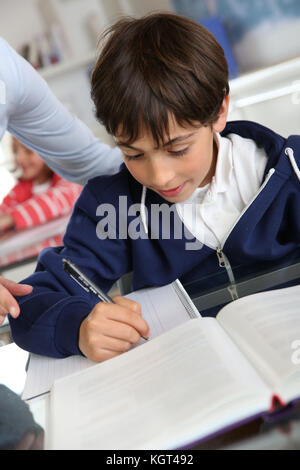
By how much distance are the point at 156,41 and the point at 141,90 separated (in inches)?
3.8

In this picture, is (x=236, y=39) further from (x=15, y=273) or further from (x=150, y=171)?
(x=150, y=171)

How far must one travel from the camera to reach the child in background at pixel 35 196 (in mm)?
2213

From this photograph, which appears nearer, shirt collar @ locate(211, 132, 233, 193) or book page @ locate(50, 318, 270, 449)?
book page @ locate(50, 318, 270, 449)

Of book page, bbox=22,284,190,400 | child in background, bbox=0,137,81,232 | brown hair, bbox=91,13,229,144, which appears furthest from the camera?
child in background, bbox=0,137,81,232

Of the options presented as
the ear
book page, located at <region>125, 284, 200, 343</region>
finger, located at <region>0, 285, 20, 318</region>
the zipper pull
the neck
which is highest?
the ear

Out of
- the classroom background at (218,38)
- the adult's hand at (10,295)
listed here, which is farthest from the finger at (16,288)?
the classroom background at (218,38)

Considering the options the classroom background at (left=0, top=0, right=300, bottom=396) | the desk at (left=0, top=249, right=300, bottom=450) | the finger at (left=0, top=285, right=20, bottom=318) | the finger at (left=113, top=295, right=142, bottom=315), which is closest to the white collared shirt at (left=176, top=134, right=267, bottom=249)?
the desk at (left=0, top=249, right=300, bottom=450)

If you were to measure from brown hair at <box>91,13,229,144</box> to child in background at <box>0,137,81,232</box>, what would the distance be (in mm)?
1432

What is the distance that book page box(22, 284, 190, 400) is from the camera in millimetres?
642

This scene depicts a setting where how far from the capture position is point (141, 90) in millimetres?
756

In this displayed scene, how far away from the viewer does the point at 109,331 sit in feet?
2.14

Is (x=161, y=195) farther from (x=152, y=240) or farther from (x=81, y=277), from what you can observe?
(x=81, y=277)

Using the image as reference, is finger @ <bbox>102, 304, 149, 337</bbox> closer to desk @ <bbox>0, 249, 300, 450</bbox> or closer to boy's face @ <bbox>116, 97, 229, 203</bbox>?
desk @ <bbox>0, 249, 300, 450</bbox>

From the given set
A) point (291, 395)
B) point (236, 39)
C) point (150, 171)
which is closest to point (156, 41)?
point (150, 171)
